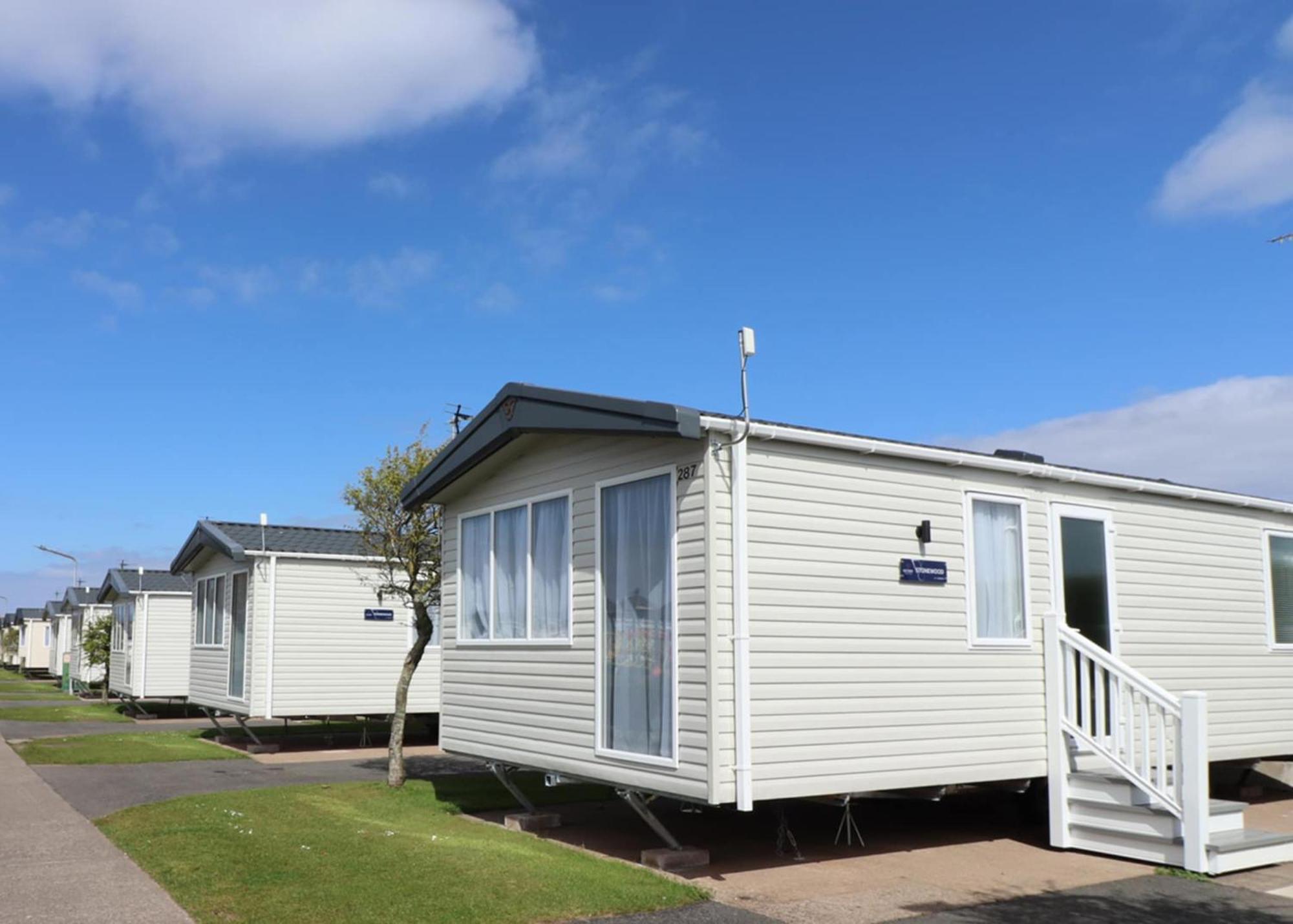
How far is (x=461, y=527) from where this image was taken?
1205cm

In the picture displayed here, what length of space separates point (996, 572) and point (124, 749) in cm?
1413

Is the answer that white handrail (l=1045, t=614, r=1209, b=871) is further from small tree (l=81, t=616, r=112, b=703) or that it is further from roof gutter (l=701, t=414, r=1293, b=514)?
small tree (l=81, t=616, r=112, b=703)

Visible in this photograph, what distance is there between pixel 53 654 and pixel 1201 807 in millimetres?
53293

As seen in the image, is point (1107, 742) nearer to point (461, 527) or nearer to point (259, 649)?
point (461, 527)

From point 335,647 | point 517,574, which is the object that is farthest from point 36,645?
point 517,574

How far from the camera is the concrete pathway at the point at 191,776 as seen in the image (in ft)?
41.8

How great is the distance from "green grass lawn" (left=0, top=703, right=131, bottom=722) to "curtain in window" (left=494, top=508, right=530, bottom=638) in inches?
687

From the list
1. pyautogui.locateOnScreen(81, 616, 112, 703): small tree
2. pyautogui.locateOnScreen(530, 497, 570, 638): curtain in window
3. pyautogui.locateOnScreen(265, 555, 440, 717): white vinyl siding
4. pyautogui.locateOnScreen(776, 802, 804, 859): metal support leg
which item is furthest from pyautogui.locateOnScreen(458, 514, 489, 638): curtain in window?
pyautogui.locateOnScreen(81, 616, 112, 703): small tree

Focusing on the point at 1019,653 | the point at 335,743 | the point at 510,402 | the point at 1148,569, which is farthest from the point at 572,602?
the point at 335,743

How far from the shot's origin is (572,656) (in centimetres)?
980

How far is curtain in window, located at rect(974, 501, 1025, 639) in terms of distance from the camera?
9.91 meters

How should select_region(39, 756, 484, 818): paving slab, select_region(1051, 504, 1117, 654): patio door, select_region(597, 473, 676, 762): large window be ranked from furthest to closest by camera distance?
1. select_region(39, 756, 484, 818): paving slab
2. select_region(1051, 504, 1117, 654): patio door
3. select_region(597, 473, 676, 762): large window

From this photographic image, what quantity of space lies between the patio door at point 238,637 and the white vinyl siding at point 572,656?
25.6 feet

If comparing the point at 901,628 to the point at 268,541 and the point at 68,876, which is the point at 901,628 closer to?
the point at 68,876
